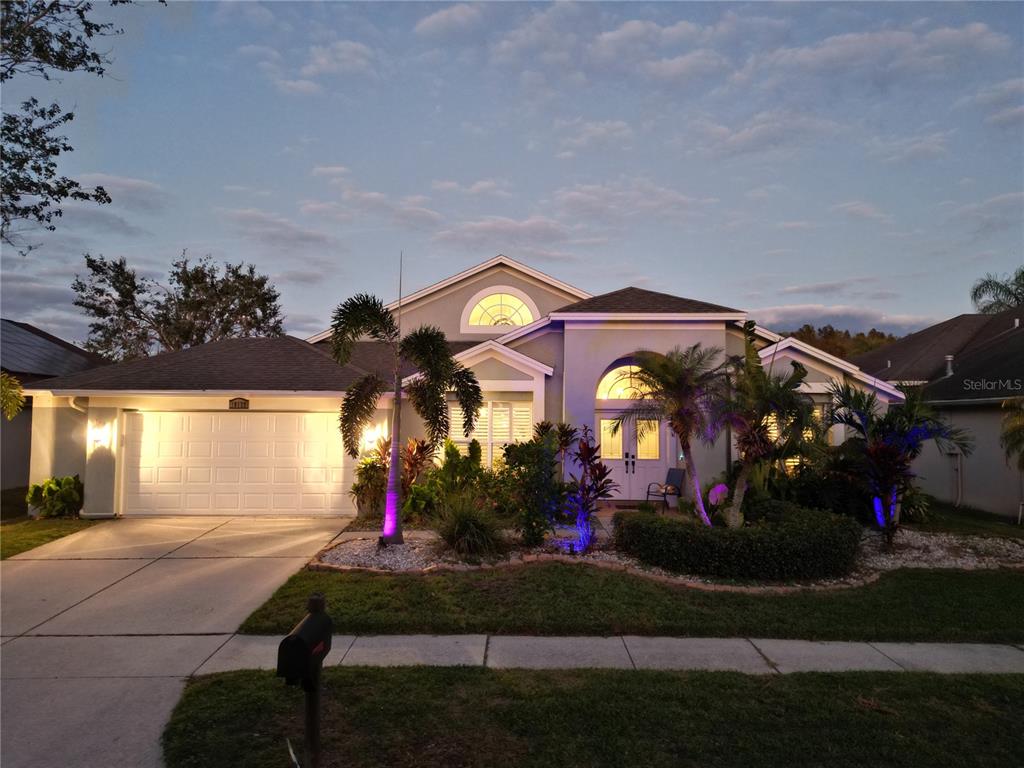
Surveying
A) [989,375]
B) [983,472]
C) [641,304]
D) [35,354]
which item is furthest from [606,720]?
[35,354]

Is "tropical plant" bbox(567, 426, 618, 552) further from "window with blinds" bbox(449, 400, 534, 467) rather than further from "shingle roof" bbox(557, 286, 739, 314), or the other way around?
"shingle roof" bbox(557, 286, 739, 314)

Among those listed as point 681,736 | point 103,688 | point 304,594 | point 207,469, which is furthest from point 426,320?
point 681,736

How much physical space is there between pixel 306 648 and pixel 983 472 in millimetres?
16787

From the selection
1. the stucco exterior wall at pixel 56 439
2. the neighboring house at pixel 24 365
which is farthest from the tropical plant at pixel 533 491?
the neighboring house at pixel 24 365

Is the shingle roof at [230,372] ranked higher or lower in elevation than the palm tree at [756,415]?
higher

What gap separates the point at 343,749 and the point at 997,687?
18.3 ft

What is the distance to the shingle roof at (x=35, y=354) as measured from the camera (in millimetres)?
17078

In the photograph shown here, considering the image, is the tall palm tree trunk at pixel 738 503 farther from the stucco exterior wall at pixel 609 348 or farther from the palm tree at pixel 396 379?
the palm tree at pixel 396 379

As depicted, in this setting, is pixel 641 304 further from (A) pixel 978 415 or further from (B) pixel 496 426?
(A) pixel 978 415

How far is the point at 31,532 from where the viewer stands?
36.0 feet

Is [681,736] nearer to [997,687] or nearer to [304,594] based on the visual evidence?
[997,687]

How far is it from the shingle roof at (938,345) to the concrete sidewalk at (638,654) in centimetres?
1692

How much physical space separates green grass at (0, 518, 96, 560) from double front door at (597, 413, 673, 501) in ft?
36.8

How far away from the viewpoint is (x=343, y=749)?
3.90 m
